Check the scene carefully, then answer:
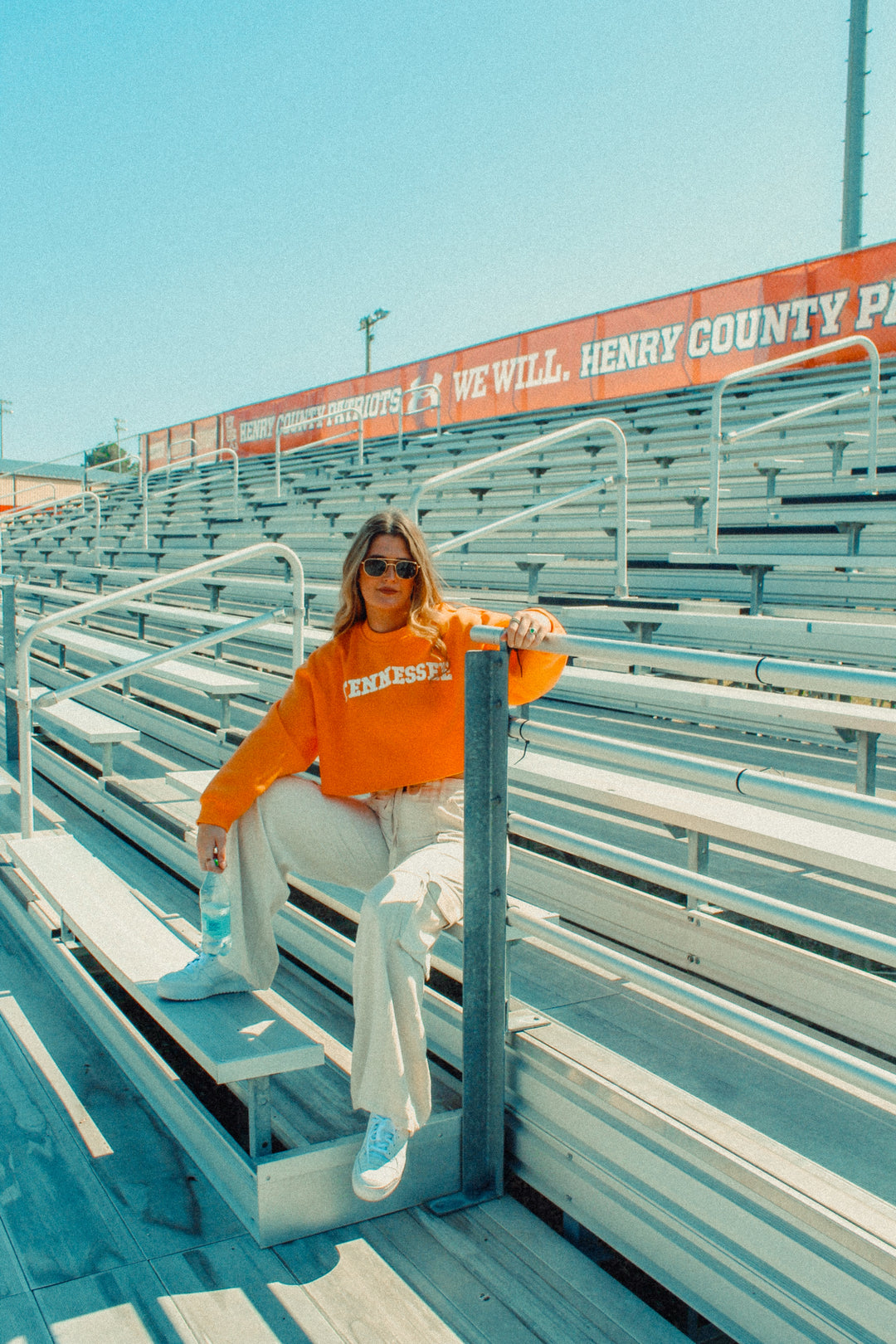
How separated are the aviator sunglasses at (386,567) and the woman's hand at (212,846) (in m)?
0.57

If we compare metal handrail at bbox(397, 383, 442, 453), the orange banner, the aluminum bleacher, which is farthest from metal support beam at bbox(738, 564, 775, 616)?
metal handrail at bbox(397, 383, 442, 453)

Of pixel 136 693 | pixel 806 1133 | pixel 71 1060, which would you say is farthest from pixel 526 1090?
pixel 136 693

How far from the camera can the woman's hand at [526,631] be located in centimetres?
175

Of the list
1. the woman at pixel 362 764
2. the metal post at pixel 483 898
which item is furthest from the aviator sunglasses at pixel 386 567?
the metal post at pixel 483 898

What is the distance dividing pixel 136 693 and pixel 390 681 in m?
4.17

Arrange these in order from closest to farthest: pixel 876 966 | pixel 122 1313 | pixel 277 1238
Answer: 1. pixel 122 1313
2. pixel 277 1238
3. pixel 876 966

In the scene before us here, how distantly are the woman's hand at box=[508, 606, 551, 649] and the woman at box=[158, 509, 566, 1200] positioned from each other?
9 cm

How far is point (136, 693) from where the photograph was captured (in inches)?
231

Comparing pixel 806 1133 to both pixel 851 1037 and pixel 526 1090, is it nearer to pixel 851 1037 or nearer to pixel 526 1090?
pixel 851 1037

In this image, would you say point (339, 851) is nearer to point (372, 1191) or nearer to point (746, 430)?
point (372, 1191)

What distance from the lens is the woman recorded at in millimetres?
1973

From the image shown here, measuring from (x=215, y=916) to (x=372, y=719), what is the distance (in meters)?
0.50

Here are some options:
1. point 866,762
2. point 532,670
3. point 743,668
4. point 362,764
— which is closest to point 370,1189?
point 362,764

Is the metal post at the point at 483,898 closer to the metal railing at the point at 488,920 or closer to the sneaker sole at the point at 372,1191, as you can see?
the metal railing at the point at 488,920
